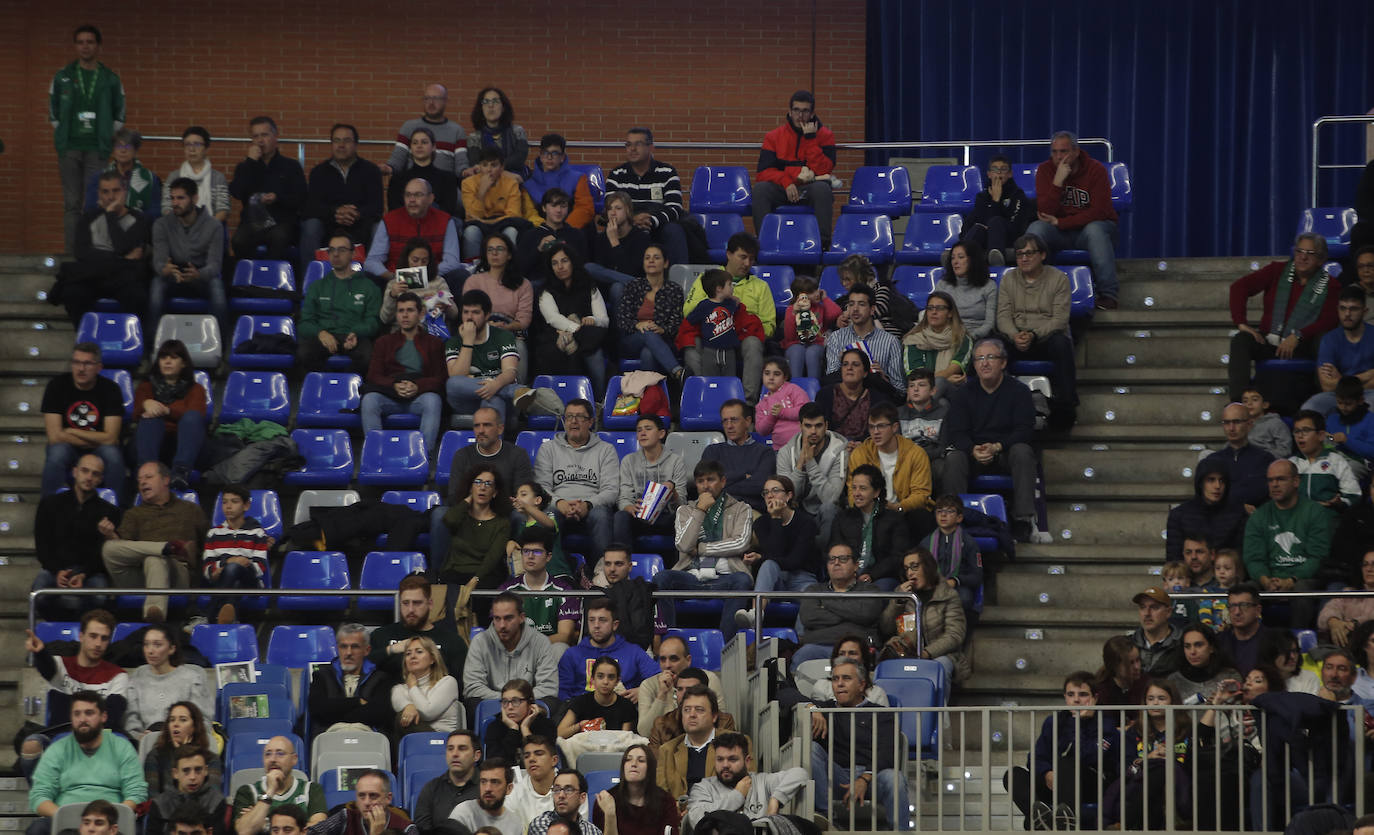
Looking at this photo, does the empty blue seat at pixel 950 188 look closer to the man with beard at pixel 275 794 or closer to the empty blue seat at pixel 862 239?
the empty blue seat at pixel 862 239

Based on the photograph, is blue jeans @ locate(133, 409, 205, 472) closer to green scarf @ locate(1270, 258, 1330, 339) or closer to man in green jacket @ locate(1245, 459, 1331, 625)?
man in green jacket @ locate(1245, 459, 1331, 625)

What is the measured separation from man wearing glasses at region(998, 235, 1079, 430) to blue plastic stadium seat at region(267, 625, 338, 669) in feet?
15.2

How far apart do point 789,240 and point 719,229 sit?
0.55 metres

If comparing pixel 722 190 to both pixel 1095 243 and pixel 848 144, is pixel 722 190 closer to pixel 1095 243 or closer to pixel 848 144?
pixel 848 144

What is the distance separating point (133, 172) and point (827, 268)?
4.82 meters

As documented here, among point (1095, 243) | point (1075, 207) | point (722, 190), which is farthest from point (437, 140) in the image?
point (1095, 243)

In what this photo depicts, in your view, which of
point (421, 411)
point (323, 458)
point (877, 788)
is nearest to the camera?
point (877, 788)

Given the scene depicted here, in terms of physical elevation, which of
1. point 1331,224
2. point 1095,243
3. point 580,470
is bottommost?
point 580,470

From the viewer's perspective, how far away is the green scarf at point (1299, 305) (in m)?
12.1

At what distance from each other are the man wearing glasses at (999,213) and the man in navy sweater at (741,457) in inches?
96.3

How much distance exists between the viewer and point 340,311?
41.1ft

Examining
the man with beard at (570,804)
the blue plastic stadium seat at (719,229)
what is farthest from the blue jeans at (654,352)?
the man with beard at (570,804)

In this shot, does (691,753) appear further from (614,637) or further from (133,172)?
(133,172)

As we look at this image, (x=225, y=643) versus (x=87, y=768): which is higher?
(x=225, y=643)
